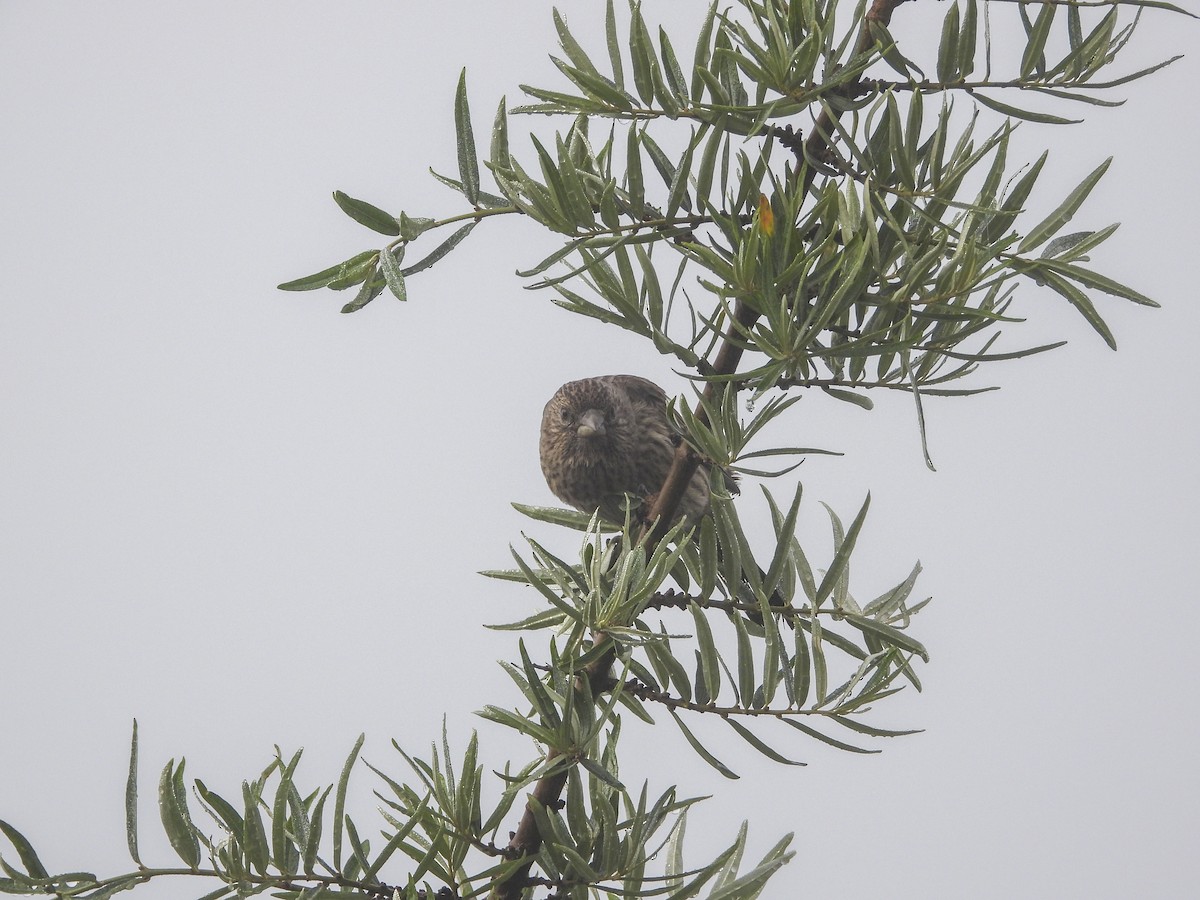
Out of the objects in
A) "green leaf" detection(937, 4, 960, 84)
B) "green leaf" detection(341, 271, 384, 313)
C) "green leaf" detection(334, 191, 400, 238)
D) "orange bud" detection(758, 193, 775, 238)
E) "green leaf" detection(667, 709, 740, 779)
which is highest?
"green leaf" detection(937, 4, 960, 84)

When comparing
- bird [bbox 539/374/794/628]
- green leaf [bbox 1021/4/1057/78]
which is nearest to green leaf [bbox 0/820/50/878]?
green leaf [bbox 1021/4/1057/78]

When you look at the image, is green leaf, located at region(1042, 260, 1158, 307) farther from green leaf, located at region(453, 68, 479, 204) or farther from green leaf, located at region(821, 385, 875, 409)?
green leaf, located at region(453, 68, 479, 204)

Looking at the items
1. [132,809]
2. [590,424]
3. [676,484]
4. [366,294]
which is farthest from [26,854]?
[590,424]

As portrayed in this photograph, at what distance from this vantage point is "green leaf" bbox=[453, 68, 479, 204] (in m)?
1.54

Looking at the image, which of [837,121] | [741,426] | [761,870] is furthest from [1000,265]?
[761,870]

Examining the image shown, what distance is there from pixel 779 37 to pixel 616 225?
276 millimetres

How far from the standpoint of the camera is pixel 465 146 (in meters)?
1.54

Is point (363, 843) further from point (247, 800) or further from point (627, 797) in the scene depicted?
point (627, 797)

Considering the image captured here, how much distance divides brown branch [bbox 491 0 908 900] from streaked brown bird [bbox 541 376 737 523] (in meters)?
1.76

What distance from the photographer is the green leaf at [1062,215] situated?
148 centimetres

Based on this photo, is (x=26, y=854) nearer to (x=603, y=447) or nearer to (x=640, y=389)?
(x=603, y=447)

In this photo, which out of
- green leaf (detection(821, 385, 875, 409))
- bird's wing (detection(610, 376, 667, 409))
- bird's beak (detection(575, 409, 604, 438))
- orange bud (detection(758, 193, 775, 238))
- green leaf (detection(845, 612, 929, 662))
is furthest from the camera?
bird's wing (detection(610, 376, 667, 409))

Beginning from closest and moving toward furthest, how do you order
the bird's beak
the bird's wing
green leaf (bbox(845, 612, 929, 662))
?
green leaf (bbox(845, 612, 929, 662)) < the bird's beak < the bird's wing

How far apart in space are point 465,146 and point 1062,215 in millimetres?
705
